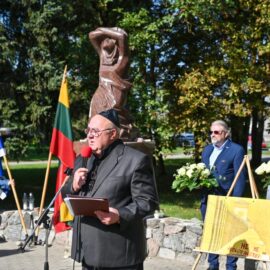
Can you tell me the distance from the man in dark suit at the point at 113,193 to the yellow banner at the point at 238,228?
7.13ft

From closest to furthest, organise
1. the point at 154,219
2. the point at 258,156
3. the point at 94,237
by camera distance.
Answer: the point at 94,237 < the point at 154,219 < the point at 258,156

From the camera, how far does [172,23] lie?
13.3 meters

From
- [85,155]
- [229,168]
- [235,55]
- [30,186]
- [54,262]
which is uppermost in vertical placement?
[235,55]

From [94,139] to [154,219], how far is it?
4776 mm

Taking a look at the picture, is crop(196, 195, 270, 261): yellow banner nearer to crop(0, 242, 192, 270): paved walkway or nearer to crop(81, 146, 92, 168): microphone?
crop(0, 242, 192, 270): paved walkway

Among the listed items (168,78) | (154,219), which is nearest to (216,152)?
(154,219)

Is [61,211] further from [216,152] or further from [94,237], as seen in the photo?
[94,237]

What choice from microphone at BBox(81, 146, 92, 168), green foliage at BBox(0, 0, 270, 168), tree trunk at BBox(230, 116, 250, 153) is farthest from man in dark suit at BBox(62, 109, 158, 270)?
tree trunk at BBox(230, 116, 250, 153)

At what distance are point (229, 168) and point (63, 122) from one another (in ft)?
10.6

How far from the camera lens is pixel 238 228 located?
541 centimetres

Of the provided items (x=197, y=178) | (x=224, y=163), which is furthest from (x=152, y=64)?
(x=197, y=178)

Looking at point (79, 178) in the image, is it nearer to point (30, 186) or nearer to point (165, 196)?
point (165, 196)

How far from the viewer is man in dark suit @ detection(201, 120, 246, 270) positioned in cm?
614

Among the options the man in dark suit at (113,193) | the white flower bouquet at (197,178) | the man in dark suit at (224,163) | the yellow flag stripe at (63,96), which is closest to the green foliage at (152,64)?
the yellow flag stripe at (63,96)
